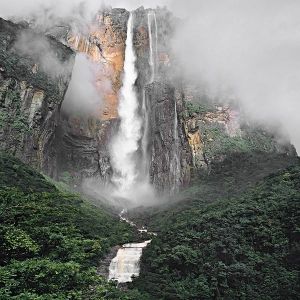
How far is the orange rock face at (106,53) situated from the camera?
5009 centimetres

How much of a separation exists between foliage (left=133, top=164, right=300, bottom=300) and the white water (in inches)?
26.2

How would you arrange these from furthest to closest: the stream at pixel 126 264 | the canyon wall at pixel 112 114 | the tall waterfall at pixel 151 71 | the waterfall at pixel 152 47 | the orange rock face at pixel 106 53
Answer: the waterfall at pixel 152 47 < the orange rock face at pixel 106 53 < the tall waterfall at pixel 151 71 < the canyon wall at pixel 112 114 < the stream at pixel 126 264

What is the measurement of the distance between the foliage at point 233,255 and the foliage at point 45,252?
3.63 meters

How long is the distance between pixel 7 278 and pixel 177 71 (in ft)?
146

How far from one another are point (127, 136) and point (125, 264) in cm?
2982

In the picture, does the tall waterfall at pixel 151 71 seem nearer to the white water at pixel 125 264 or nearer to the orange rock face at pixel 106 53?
the orange rock face at pixel 106 53

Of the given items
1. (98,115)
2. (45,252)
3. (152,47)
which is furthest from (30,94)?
(45,252)

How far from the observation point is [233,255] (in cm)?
1931

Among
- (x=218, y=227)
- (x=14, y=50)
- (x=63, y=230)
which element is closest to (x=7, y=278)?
(x=63, y=230)

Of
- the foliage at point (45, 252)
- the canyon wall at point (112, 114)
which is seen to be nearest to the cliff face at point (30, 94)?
the canyon wall at point (112, 114)

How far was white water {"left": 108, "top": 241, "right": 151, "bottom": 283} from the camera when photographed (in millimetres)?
19688

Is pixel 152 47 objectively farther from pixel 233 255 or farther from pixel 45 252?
pixel 45 252

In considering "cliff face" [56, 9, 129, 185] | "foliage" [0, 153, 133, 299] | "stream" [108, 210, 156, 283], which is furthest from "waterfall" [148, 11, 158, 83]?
"stream" [108, 210, 156, 283]

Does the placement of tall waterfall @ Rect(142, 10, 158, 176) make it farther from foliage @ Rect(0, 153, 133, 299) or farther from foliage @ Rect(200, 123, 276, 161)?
foliage @ Rect(0, 153, 133, 299)
